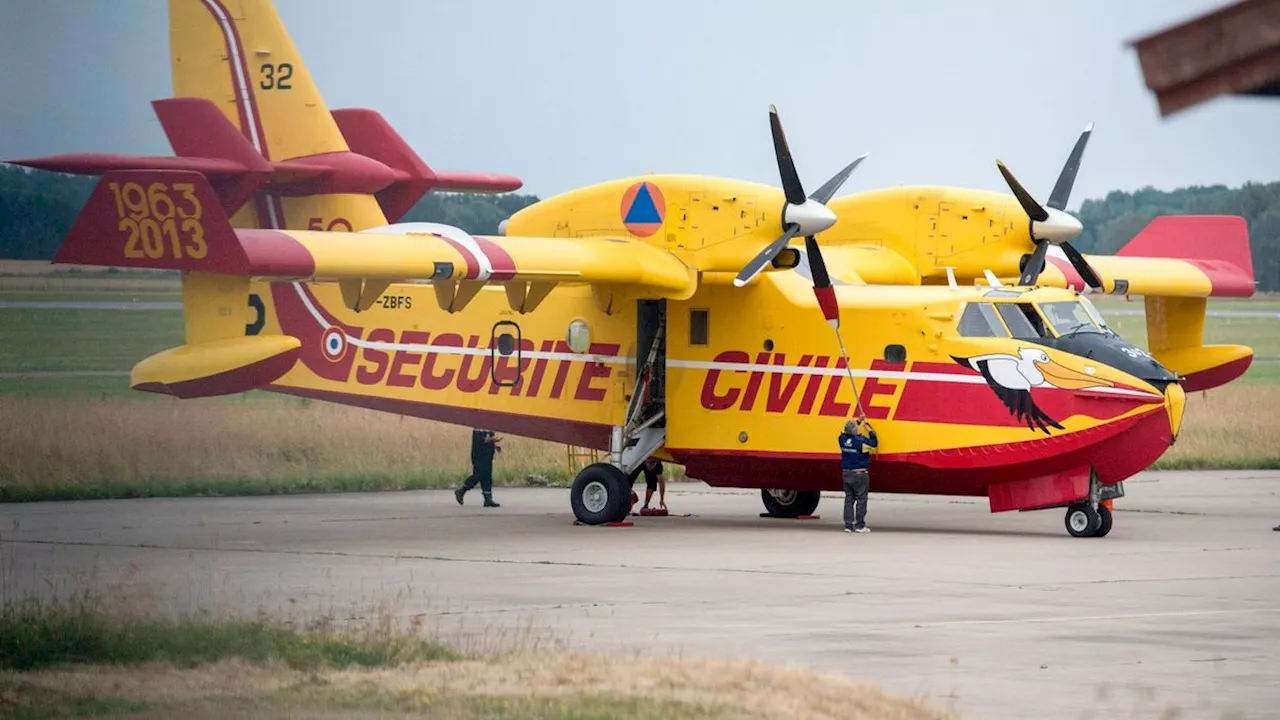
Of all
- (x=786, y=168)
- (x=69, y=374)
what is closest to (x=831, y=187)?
(x=786, y=168)

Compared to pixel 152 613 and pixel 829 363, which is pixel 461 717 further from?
pixel 829 363

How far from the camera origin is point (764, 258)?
2084 centimetres

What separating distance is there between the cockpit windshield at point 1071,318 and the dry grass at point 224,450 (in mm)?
9785

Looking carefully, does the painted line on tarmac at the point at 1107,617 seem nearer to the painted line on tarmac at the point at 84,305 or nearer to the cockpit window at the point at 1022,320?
the cockpit window at the point at 1022,320

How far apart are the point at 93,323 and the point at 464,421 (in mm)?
6834

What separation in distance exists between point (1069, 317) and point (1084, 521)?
2.42 meters

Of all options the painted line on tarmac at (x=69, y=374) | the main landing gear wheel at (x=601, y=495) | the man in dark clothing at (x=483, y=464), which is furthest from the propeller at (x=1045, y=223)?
the painted line on tarmac at (x=69, y=374)

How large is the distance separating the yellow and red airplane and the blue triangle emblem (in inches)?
1.0

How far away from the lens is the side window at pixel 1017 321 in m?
20.8

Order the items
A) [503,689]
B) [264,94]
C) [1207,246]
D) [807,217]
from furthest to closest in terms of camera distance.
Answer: [1207,246], [264,94], [807,217], [503,689]

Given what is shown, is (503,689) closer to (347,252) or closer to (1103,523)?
(347,252)

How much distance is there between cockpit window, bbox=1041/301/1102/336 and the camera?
2095cm

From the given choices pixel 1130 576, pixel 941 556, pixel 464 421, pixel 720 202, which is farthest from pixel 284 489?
pixel 1130 576

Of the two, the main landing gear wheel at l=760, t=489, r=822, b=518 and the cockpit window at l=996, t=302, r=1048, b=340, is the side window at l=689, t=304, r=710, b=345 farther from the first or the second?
the cockpit window at l=996, t=302, r=1048, b=340
